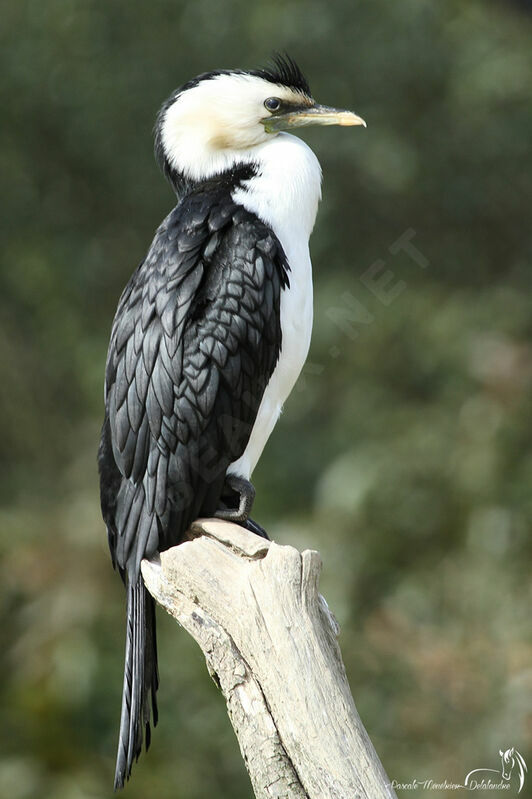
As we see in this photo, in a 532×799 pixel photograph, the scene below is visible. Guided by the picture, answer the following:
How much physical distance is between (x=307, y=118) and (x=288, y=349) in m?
0.63

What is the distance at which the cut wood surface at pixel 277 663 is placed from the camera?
197 centimetres

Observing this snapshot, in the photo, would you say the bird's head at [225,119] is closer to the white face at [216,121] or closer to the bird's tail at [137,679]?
the white face at [216,121]

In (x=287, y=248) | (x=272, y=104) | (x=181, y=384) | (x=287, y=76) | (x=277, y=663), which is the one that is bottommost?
(x=277, y=663)

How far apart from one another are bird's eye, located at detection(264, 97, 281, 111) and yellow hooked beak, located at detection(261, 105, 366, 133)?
0.02 metres

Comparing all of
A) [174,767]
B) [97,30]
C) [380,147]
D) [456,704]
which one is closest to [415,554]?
[456,704]

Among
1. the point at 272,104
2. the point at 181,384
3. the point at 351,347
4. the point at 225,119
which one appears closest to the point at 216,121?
the point at 225,119

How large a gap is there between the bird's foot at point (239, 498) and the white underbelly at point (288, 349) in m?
0.03

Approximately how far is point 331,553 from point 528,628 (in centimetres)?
99

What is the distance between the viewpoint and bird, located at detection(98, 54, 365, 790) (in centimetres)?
248

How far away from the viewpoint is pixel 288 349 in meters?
2.64

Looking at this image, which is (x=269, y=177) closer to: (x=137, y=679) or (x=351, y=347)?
(x=137, y=679)

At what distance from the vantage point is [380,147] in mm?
5895

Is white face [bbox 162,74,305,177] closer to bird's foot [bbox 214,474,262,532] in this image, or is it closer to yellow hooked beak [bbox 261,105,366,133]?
yellow hooked beak [bbox 261,105,366,133]

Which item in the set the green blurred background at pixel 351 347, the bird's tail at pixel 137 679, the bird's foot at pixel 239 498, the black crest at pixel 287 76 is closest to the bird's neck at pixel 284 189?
the black crest at pixel 287 76
